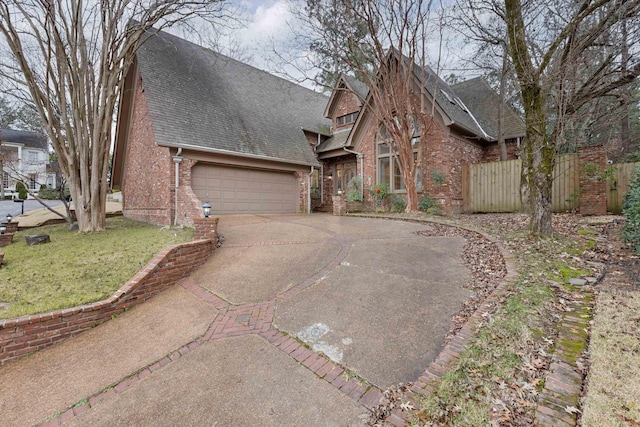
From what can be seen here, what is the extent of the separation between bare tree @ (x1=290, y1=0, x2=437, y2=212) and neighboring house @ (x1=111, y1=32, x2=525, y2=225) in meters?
0.98

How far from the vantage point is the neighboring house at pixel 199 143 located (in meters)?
9.16

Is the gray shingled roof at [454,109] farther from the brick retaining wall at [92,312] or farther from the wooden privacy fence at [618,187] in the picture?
the brick retaining wall at [92,312]

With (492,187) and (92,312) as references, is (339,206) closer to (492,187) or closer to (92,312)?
(492,187)

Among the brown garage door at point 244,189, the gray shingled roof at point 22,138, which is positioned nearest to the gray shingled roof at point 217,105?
the brown garage door at point 244,189

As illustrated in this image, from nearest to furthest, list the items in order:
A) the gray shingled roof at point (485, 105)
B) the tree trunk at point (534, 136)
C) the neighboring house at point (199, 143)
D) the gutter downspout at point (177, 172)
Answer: the tree trunk at point (534, 136), the gutter downspout at point (177, 172), the neighboring house at point (199, 143), the gray shingled roof at point (485, 105)

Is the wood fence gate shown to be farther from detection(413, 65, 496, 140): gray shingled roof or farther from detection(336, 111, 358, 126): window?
detection(336, 111, 358, 126): window

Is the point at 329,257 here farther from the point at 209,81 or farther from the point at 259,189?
the point at 209,81

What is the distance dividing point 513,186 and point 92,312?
12.0m

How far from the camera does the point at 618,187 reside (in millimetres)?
7922

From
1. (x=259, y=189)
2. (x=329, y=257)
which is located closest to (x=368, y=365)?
(x=329, y=257)

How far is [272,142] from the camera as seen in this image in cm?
1224

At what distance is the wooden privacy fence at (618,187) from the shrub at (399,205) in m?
5.85

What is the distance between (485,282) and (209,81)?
1312cm

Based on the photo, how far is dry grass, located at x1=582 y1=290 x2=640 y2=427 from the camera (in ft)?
5.22
